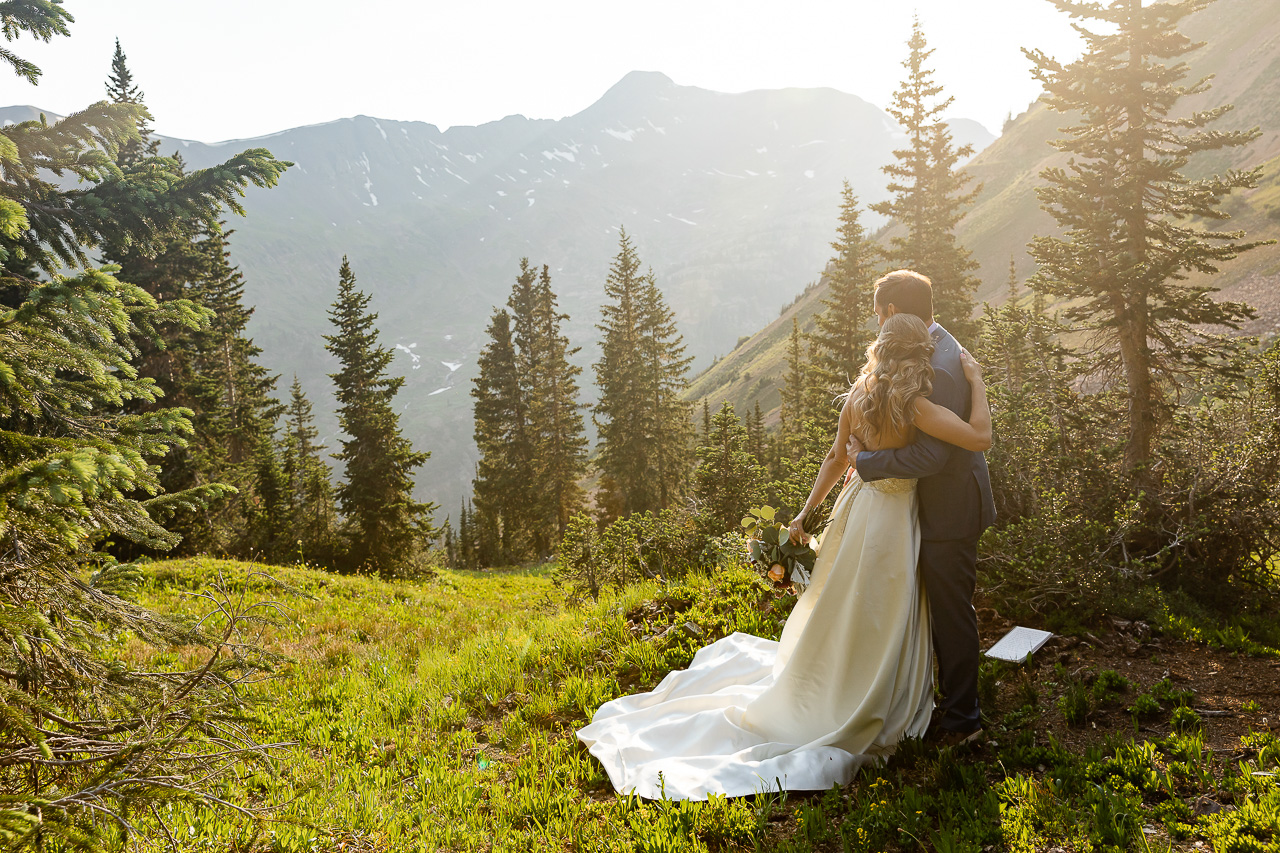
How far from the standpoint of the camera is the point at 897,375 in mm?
4262

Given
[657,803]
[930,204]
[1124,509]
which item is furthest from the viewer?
[930,204]

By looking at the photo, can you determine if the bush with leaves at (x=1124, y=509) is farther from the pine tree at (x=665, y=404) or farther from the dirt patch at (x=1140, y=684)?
the pine tree at (x=665, y=404)

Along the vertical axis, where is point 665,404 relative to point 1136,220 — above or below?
below

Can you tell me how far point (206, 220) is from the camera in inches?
223

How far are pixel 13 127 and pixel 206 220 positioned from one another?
1.35 metres

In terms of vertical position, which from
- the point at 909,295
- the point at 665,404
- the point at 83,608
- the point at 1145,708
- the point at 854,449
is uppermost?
the point at 909,295

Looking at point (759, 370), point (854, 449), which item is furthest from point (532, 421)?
point (759, 370)

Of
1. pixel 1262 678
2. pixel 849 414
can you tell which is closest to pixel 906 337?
pixel 849 414

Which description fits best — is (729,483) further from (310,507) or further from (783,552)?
(310,507)

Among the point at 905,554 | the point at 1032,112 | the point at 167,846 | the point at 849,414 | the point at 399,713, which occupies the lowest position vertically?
the point at 399,713

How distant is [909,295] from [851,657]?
2.66m

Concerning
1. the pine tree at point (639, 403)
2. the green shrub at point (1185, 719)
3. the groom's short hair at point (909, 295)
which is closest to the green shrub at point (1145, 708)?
the green shrub at point (1185, 719)

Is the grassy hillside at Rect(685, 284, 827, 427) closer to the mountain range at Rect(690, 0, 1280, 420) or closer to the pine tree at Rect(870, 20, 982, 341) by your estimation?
the mountain range at Rect(690, 0, 1280, 420)

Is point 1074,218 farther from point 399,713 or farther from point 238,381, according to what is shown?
point 238,381
